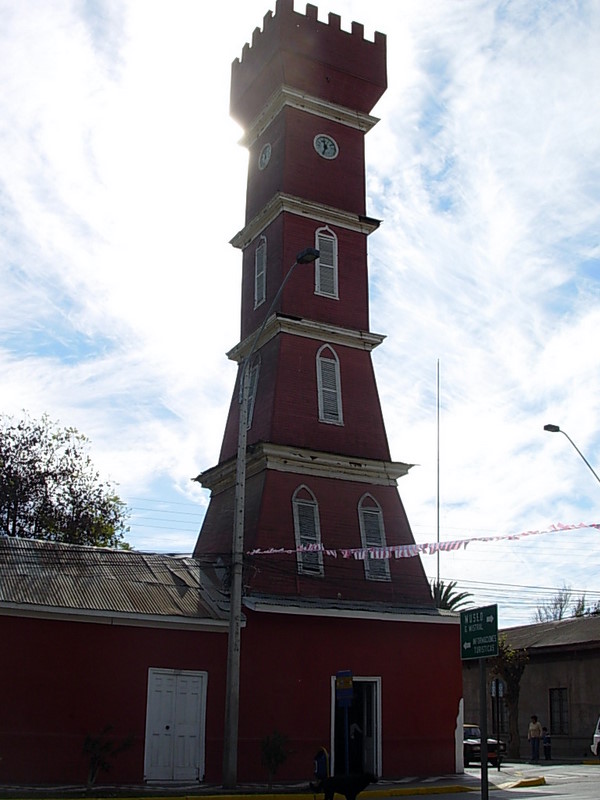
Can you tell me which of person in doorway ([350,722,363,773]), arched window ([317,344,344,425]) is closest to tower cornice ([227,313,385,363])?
arched window ([317,344,344,425])

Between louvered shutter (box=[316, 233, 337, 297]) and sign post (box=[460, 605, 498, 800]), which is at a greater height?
louvered shutter (box=[316, 233, 337, 297])

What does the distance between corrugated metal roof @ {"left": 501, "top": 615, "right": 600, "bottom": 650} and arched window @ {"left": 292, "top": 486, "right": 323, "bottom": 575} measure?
16626 millimetres

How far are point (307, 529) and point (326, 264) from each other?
8.81 m

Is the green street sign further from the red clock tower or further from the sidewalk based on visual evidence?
the red clock tower

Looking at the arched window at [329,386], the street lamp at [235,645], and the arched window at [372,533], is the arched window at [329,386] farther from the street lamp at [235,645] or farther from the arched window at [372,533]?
the street lamp at [235,645]

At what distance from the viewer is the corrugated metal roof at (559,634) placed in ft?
126

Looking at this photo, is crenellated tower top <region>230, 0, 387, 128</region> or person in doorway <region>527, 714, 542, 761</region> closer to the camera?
crenellated tower top <region>230, 0, 387, 128</region>

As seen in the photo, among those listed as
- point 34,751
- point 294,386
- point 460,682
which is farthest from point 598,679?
point 34,751

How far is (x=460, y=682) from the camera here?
26.5 metres

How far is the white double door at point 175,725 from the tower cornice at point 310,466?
20.2ft

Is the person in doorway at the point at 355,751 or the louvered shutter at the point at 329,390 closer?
the person in doorway at the point at 355,751

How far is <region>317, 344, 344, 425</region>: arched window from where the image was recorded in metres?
28.0

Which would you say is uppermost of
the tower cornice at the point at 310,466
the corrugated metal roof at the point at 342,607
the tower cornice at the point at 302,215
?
the tower cornice at the point at 302,215

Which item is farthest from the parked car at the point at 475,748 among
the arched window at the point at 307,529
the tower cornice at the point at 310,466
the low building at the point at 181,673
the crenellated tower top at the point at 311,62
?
the crenellated tower top at the point at 311,62
